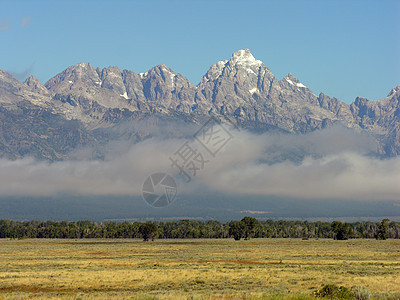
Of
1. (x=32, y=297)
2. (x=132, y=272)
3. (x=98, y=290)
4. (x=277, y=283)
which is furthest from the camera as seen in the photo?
(x=132, y=272)

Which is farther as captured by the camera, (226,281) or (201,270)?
(201,270)

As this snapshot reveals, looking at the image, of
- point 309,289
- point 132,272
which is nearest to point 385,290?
point 309,289

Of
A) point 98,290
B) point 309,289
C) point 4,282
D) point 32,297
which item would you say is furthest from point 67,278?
point 309,289

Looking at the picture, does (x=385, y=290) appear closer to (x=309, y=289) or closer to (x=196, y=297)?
(x=309, y=289)

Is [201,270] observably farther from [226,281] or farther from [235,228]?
[235,228]

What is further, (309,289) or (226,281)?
(226,281)

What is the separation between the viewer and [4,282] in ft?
170

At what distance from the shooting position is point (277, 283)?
163 ft

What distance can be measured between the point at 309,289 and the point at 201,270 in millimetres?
20098

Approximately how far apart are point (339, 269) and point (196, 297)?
3493 cm

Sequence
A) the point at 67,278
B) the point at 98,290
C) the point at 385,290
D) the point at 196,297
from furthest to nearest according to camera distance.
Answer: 1. the point at 67,278
2. the point at 98,290
3. the point at 385,290
4. the point at 196,297

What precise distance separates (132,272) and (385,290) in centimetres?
3043

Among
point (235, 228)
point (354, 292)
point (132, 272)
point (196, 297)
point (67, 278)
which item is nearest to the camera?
point (196, 297)

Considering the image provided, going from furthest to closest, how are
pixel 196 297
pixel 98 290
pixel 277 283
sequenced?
pixel 277 283 → pixel 98 290 → pixel 196 297
